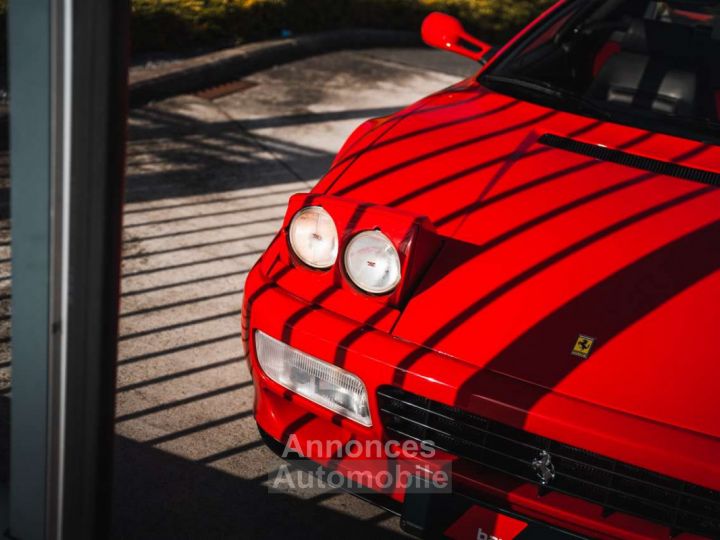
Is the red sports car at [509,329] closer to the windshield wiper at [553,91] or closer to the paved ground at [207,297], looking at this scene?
the windshield wiper at [553,91]

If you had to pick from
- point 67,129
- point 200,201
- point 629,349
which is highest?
point 67,129

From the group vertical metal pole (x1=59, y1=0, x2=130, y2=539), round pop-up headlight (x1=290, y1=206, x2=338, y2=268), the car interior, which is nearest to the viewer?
vertical metal pole (x1=59, y1=0, x2=130, y2=539)

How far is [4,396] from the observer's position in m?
2.94

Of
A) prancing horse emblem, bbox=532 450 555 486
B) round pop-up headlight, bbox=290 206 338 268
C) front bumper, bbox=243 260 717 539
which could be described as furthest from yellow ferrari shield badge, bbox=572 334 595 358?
round pop-up headlight, bbox=290 206 338 268

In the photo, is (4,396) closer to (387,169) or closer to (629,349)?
(387,169)

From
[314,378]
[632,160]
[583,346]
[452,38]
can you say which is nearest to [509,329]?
[583,346]

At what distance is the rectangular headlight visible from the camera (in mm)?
2198

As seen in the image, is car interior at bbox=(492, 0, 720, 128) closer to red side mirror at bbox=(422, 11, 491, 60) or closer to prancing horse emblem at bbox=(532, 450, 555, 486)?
red side mirror at bbox=(422, 11, 491, 60)

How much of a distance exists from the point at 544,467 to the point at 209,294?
2.03 meters

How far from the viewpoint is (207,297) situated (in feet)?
12.2

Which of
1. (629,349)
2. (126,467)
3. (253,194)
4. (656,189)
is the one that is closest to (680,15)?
(253,194)

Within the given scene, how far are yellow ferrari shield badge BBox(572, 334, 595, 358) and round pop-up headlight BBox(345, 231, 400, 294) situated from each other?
48 centimetres

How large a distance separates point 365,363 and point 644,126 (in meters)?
1.48

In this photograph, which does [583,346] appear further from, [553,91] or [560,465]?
[553,91]
